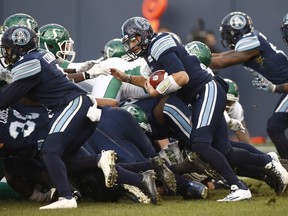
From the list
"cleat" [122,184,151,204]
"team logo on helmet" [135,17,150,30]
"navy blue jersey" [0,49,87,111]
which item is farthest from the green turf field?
"team logo on helmet" [135,17,150,30]

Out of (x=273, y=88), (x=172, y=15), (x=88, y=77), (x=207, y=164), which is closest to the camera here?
(x=207, y=164)

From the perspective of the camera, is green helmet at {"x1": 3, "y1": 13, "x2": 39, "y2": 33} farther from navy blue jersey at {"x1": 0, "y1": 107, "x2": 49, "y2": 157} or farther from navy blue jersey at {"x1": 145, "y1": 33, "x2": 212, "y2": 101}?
navy blue jersey at {"x1": 145, "y1": 33, "x2": 212, "y2": 101}

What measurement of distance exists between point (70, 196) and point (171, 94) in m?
1.29

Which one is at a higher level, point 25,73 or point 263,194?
point 25,73

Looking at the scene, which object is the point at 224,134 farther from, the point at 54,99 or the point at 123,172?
the point at 54,99

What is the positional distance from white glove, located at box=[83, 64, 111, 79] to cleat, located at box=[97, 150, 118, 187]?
0.86m

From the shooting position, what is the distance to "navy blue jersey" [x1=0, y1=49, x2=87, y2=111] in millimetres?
6750

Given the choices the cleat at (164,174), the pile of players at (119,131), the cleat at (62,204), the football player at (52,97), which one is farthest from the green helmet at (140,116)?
the cleat at (62,204)

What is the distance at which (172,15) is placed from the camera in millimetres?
13844

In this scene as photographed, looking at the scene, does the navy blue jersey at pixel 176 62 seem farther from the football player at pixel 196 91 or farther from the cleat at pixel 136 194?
the cleat at pixel 136 194

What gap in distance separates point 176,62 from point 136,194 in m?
0.96

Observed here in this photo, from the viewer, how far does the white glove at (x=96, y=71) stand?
764 centimetres

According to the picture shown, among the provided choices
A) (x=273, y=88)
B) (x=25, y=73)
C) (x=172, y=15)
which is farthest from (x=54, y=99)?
(x=172, y=15)

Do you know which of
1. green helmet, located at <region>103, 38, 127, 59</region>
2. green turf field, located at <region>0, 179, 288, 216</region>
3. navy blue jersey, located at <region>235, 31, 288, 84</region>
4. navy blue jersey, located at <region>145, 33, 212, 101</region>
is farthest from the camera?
green helmet, located at <region>103, 38, 127, 59</region>
